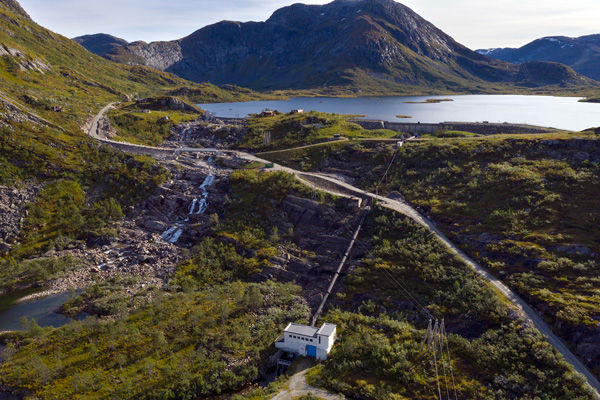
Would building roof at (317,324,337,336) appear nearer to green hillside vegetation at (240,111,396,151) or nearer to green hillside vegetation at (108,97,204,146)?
green hillside vegetation at (240,111,396,151)

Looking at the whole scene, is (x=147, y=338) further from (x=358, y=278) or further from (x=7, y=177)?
(x=7, y=177)

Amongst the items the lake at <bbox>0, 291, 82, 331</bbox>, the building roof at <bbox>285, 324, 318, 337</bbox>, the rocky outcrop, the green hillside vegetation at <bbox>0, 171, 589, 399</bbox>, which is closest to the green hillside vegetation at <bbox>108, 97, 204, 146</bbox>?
the rocky outcrop

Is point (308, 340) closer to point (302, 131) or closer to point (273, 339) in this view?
point (273, 339)

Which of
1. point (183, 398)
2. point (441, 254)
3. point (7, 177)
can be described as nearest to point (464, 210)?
point (441, 254)

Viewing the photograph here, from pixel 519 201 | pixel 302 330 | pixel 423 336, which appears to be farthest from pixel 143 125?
pixel 519 201

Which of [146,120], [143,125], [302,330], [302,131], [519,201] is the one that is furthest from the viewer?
[146,120]

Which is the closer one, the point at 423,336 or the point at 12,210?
the point at 423,336

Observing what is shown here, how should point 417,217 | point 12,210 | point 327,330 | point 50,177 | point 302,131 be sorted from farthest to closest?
point 302,131 → point 50,177 → point 12,210 → point 417,217 → point 327,330
